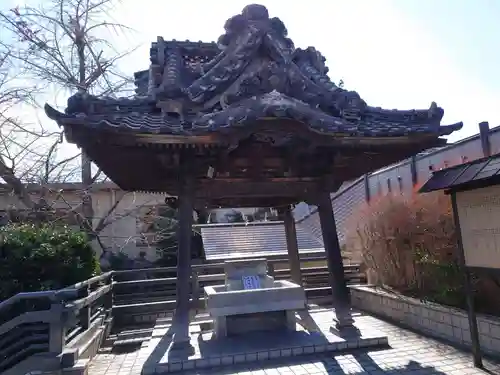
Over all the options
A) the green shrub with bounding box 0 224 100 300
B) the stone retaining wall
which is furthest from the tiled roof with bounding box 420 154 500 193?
the green shrub with bounding box 0 224 100 300

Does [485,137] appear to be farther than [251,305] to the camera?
Yes

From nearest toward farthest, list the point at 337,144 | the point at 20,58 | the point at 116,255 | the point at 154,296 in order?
the point at 337,144, the point at 154,296, the point at 20,58, the point at 116,255

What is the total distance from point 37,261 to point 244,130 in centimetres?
441

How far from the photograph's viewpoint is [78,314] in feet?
20.3

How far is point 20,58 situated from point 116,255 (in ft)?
26.8

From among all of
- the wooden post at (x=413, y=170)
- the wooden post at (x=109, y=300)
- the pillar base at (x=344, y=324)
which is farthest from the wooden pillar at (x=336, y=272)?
the wooden post at (x=109, y=300)

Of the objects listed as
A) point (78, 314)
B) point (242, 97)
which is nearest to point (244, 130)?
point (242, 97)

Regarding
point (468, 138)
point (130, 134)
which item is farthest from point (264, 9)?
point (468, 138)

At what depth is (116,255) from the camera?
14.7 meters

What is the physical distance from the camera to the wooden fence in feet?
15.5

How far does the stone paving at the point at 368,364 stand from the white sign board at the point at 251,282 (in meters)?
1.80

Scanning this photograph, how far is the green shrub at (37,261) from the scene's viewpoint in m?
5.97

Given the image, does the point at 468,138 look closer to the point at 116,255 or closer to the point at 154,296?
the point at 154,296

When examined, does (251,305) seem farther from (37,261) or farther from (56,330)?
(37,261)
